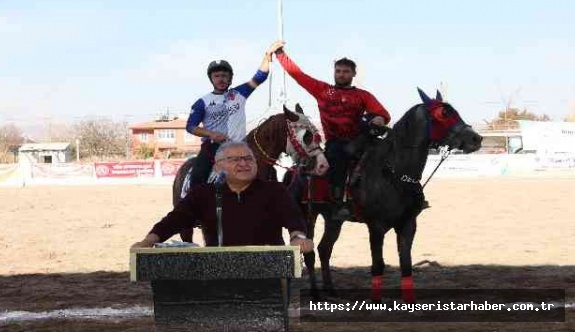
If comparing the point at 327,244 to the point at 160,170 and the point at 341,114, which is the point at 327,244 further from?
the point at 160,170

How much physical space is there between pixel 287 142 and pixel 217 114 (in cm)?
83

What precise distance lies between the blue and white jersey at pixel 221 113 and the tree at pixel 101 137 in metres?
81.7

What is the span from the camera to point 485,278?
372 inches

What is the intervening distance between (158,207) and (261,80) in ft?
48.2

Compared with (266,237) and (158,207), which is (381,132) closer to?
(266,237)

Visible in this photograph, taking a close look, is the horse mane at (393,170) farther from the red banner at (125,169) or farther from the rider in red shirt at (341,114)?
the red banner at (125,169)

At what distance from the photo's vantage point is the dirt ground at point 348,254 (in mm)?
8195

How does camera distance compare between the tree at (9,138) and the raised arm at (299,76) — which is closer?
the raised arm at (299,76)

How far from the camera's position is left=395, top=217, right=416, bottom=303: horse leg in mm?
7746

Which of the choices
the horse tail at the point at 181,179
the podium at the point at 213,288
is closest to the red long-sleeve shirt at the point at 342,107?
the horse tail at the point at 181,179

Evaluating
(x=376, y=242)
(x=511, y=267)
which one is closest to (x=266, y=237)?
(x=376, y=242)

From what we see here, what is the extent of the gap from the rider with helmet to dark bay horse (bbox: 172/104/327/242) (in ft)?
0.83

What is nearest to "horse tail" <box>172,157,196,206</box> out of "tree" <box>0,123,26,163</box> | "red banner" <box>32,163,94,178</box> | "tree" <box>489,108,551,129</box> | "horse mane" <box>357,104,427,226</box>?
"horse mane" <box>357,104,427,226</box>

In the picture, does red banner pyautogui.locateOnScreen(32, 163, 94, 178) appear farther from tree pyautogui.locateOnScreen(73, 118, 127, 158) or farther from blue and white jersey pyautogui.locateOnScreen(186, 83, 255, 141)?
tree pyautogui.locateOnScreen(73, 118, 127, 158)
